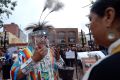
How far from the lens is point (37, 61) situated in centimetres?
396

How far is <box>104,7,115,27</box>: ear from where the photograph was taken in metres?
1.76

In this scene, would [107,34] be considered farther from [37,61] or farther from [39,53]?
[37,61]

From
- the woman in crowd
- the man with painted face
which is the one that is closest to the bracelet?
the man with painted face

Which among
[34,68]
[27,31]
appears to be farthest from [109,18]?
[27,31]

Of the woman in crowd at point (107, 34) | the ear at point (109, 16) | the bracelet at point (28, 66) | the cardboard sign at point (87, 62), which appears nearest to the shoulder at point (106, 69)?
the woman in crowd at point (107, 34)

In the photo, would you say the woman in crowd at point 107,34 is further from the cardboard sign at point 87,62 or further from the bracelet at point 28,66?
the cardboard sign at point 87,62

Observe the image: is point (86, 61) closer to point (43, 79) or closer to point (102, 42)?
point (43, 79)

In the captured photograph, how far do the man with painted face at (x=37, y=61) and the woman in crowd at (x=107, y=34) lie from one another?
2029 mm

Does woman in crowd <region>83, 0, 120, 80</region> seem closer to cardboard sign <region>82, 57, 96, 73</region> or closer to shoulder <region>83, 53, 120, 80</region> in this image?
shoulder <region>83, 53, 120, 80</region>

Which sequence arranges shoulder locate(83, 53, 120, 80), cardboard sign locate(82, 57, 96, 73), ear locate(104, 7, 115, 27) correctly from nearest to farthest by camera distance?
1. shoulder locate(83, 53, 120, 80)
2. ear locate(104, 7, 115, 27)
3. cardboard sign locate(82, 57, 96, 73)

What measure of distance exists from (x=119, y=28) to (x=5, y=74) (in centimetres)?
1546

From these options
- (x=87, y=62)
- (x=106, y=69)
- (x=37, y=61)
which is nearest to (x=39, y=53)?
(x=37, y=61)

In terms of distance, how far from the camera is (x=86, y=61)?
4.74m

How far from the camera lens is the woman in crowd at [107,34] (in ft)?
5.31
